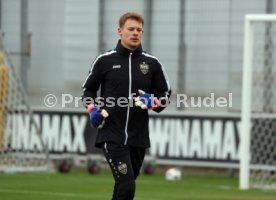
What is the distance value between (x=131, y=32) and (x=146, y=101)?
2.12 feet

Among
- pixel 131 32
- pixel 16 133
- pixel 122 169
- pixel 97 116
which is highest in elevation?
pixel 131 32

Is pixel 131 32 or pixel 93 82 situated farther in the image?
pixel 93 82

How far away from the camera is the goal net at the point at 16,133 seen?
1733cm

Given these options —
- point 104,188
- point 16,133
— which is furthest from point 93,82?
point 16,133

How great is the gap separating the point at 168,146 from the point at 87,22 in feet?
13.0

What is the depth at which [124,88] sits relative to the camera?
839cm

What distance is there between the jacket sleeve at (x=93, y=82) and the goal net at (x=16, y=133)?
8.79 m

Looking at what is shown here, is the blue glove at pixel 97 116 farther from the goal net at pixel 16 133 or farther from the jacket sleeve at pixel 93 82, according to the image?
the goal net at pixel 16 133

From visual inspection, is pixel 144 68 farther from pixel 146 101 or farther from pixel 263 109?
pixel 263 109

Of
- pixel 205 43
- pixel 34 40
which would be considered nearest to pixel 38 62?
pixel 34 40

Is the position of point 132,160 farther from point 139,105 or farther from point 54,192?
point 54,192

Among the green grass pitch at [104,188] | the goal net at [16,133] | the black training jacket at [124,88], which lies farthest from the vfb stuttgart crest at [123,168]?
the goal net at [16,133]

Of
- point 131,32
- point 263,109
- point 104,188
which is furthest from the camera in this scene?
point 263,109

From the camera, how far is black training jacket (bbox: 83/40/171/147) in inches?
327
